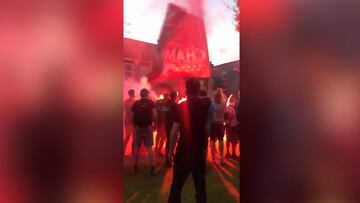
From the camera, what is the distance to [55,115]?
1.67 m

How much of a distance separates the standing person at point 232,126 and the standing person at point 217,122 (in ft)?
0.15

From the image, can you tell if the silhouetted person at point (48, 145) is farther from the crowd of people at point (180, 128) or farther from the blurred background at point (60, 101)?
the crowd of people at point (180, 128)

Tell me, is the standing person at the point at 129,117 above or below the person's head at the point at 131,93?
below

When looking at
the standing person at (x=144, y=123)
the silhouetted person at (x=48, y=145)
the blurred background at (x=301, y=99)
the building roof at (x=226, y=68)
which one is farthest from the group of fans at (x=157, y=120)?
the silhouetted person at (x=48, y=145)

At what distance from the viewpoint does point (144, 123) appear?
1762mm

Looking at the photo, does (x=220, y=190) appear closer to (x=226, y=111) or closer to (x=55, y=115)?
(x=226, y=111)

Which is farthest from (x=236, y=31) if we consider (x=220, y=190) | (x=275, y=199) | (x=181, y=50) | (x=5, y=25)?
(x=5, y=25)

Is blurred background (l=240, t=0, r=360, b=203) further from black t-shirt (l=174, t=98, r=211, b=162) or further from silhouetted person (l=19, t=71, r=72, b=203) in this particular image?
silhouetted person (l=19, t=71, r=72, b=203)

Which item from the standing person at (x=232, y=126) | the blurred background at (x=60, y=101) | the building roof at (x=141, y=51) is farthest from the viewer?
the standing person at (x=232, y=126)

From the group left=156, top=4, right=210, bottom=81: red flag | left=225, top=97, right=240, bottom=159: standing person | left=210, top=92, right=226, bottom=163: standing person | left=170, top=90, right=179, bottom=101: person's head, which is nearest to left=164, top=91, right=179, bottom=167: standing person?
left=170, top=90, right=179, bottom=101: person's head

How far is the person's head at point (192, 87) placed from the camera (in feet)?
5.82

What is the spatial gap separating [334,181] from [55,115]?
5.70 feet

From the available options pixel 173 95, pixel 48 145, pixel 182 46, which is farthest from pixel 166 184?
pixel 182 46

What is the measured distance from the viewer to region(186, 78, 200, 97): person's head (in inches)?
69.8
